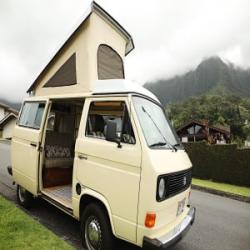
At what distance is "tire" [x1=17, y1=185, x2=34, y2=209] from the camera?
20.3ft

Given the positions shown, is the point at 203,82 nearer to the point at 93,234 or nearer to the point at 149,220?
the point at 93,234

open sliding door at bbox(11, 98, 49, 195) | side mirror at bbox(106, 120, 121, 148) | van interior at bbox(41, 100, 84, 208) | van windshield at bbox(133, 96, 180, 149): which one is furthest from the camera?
van interior at bbox(41, 100, 84, 208)

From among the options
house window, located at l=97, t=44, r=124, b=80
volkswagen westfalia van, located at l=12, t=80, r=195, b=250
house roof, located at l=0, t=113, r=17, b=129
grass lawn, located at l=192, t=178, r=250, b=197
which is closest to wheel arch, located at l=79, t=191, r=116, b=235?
volkswagen westfalia van, located at l=12, t=80, r=195, b=250

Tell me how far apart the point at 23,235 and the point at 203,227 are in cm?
389

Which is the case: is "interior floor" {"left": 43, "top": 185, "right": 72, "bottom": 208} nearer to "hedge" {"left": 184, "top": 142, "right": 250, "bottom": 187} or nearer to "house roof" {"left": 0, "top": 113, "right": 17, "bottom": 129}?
"hedge" {"left": 184, "top": 142, "right": 250, "bottom": 187}

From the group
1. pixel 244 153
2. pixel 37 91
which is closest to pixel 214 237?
pixel 37 91

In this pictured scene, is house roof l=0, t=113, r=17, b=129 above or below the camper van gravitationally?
below

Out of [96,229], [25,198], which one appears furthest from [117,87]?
[25,198]

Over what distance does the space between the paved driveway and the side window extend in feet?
6.45

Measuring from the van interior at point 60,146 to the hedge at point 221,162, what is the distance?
10.6 m

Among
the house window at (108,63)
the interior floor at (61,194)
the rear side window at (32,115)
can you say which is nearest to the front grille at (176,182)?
the interior floor at (61,194)

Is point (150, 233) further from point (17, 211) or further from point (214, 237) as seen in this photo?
point (17, 211)

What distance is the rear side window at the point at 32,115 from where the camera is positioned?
5.83 m

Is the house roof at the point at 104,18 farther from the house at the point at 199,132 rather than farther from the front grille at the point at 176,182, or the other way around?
the house at the point at 199,132
